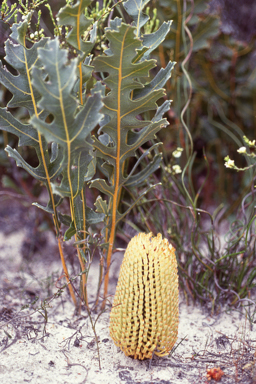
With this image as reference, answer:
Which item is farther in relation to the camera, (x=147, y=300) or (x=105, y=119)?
(x=105, y=119)

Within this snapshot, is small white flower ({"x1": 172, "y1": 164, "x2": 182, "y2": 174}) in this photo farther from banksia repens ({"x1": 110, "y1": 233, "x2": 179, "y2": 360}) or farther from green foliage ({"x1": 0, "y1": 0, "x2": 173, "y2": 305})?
banksia repens ({"x1": 110, "y1": 233, "x2": 179, "y2": 360})

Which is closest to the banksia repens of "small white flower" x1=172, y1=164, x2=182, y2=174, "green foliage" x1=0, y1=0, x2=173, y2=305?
"green foliage" x1=0, y1=0, x2=173, y2=305

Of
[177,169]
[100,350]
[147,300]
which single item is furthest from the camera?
[177,169]

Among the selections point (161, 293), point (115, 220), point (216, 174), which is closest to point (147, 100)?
point (115, 220)

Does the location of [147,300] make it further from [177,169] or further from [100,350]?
[177,169]

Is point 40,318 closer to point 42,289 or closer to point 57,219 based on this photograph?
point 42,289

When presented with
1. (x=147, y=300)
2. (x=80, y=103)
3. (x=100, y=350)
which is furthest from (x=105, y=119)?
(x=100, y=350)

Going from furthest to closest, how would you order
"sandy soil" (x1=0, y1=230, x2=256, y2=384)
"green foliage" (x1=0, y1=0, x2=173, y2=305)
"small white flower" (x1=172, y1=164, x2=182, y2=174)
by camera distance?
"small white flower" (x1=172, y1=164, x2=182, y2=174) < "sandy soil" (x1=0, y1=230, x2=256, y2=384) < "green foliage" (x1=0, y1=0, x2=173, y2=305)
